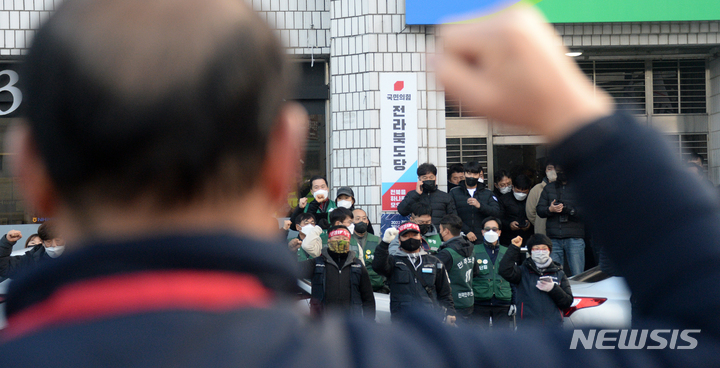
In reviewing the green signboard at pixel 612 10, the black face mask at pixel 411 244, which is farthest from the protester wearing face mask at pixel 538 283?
the green signboard at pixel 612 10

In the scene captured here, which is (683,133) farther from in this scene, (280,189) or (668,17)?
(280,189)

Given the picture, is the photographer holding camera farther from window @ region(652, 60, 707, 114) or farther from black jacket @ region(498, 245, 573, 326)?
window @ region(652, 60, 707, 114)

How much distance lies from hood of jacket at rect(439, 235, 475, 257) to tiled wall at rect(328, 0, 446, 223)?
2.73 m

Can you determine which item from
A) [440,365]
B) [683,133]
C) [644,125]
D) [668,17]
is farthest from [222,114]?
[683,133]

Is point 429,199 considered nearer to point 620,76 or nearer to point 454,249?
point 454,249

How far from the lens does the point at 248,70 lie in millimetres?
681

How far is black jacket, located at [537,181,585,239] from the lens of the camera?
8711 millimetres

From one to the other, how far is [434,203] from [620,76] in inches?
184

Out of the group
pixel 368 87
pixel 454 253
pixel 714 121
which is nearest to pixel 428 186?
pixel 454 253

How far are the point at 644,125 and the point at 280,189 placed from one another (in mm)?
409

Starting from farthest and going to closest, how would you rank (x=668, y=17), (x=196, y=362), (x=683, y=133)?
(x=683, y=133) → (x=668, y=17) → (x=196, y=362)

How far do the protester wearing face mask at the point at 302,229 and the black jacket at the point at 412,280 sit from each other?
1.30 m

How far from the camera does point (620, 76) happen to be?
10.9 metres

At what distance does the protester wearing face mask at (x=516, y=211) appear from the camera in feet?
30.2
